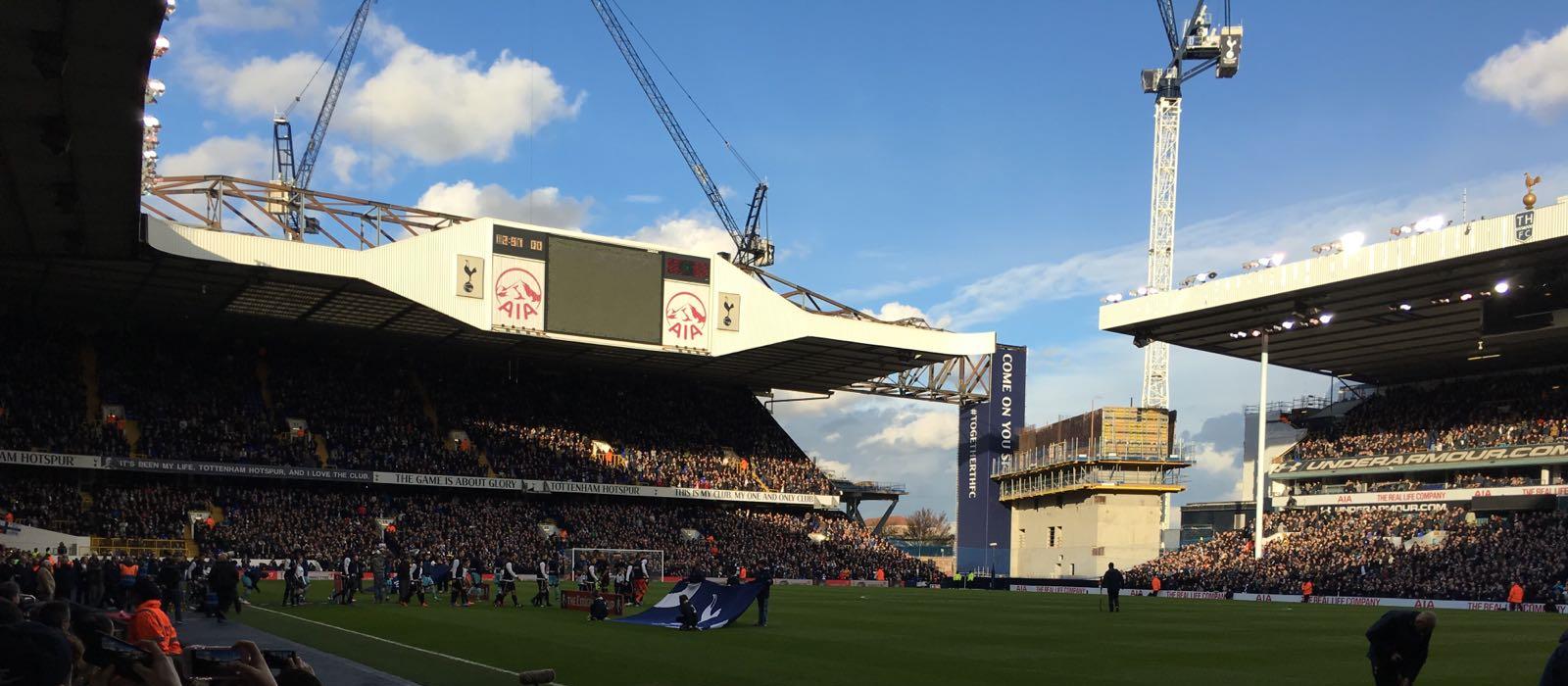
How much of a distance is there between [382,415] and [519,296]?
1351 centimetres

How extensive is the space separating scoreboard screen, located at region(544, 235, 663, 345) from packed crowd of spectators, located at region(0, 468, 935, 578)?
10519 millimetres

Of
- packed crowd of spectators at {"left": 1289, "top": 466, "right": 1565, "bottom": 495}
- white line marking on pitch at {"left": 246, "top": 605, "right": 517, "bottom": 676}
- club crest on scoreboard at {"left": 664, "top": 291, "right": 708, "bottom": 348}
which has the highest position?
club crest on scoreboard at {"left": 664, "top": 291, "right": 708, "bottom": 348}

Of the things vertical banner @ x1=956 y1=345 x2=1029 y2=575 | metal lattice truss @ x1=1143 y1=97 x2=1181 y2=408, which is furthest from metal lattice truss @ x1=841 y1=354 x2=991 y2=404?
metal lattice truss @ x1=1143 y1=97 x2=1181 y2=408

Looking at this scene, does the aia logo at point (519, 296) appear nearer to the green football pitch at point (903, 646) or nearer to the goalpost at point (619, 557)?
the goalpost at point (619, 557)

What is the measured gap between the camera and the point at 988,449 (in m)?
82.9

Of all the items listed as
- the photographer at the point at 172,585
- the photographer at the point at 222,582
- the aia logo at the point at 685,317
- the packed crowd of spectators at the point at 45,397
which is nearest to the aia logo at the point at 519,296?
the aia logo at the point at 685,317

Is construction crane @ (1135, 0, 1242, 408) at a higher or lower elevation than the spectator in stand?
higher

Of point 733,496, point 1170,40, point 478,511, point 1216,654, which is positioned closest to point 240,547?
point 478,511

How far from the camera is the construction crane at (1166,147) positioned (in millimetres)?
110875

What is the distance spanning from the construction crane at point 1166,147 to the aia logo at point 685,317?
59.8m

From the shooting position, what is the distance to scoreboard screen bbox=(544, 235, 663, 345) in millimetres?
58281

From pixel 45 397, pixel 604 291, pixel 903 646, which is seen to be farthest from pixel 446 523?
pixel 903 646

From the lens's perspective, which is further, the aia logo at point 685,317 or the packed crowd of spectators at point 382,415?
the aia logo at point 685,317

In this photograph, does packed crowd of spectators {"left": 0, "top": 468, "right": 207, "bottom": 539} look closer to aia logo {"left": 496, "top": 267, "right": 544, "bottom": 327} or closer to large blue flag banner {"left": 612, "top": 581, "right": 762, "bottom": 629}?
aia logo {"left": 496, "top": 267, "right": 544, "bottom": 327}
